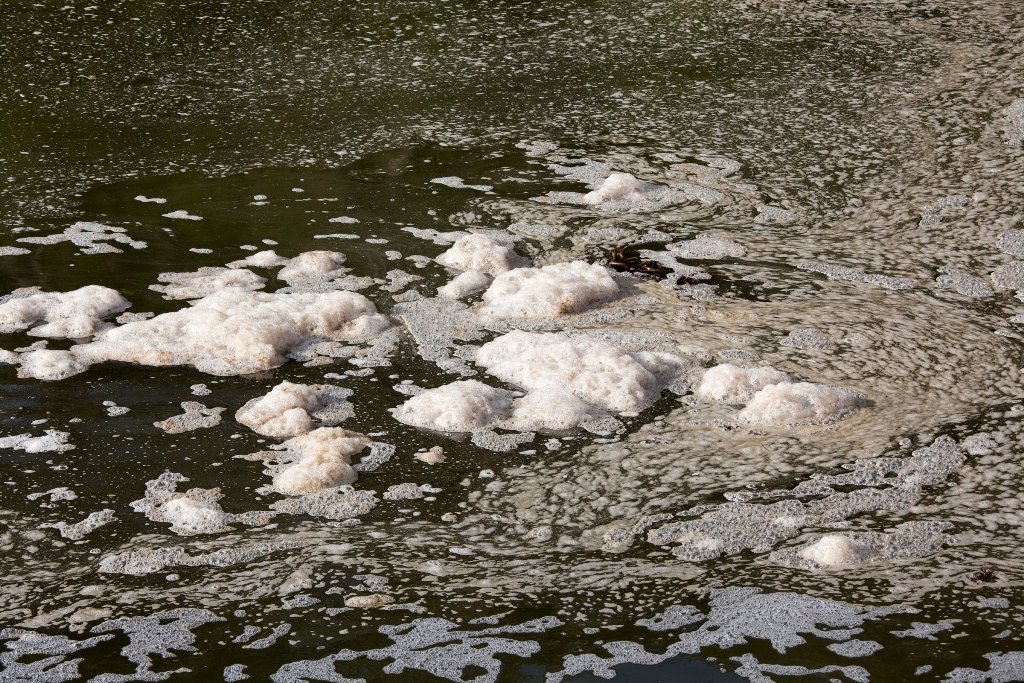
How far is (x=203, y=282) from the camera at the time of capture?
2.56 metres

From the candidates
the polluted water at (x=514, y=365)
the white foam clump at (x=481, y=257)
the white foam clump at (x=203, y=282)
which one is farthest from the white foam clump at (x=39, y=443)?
the white foam clump at (x=481, y=257)

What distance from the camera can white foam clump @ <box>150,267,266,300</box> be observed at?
251cm

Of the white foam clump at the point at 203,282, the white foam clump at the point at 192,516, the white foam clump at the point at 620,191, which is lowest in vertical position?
the white foam clump at the point at 192,516

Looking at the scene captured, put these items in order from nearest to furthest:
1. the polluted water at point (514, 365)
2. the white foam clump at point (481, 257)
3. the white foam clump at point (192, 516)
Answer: the polluted water at point (514, 365), the white foam clump at point (192, 516), the white foam clump at point (481, 257)

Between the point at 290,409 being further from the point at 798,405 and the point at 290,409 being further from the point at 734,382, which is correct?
the point at 798,405

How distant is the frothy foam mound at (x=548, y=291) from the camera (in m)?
2.42

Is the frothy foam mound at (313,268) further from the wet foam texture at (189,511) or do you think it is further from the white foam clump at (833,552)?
the white foam clump at (833,552)

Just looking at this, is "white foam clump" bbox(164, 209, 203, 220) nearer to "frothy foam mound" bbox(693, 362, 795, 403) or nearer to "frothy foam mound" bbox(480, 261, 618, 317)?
"frothy foam mound" bbox(480, 261, 618, 317)

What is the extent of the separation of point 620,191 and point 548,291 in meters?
0.73

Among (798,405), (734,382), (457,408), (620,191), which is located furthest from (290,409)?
(620,191)

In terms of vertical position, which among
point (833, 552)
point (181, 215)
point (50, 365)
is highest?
point (181, 215)

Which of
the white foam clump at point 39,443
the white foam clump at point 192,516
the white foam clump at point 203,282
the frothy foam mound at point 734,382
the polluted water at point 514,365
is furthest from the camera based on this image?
the white foam clump at point 203,282

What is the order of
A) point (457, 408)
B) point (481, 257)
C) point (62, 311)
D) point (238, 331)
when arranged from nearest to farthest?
1. point (457, 408)
2. point (238, 331)
3. point (62, 311)
4. point (481, 257)

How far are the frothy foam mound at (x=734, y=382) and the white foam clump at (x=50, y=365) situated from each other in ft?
4.25
